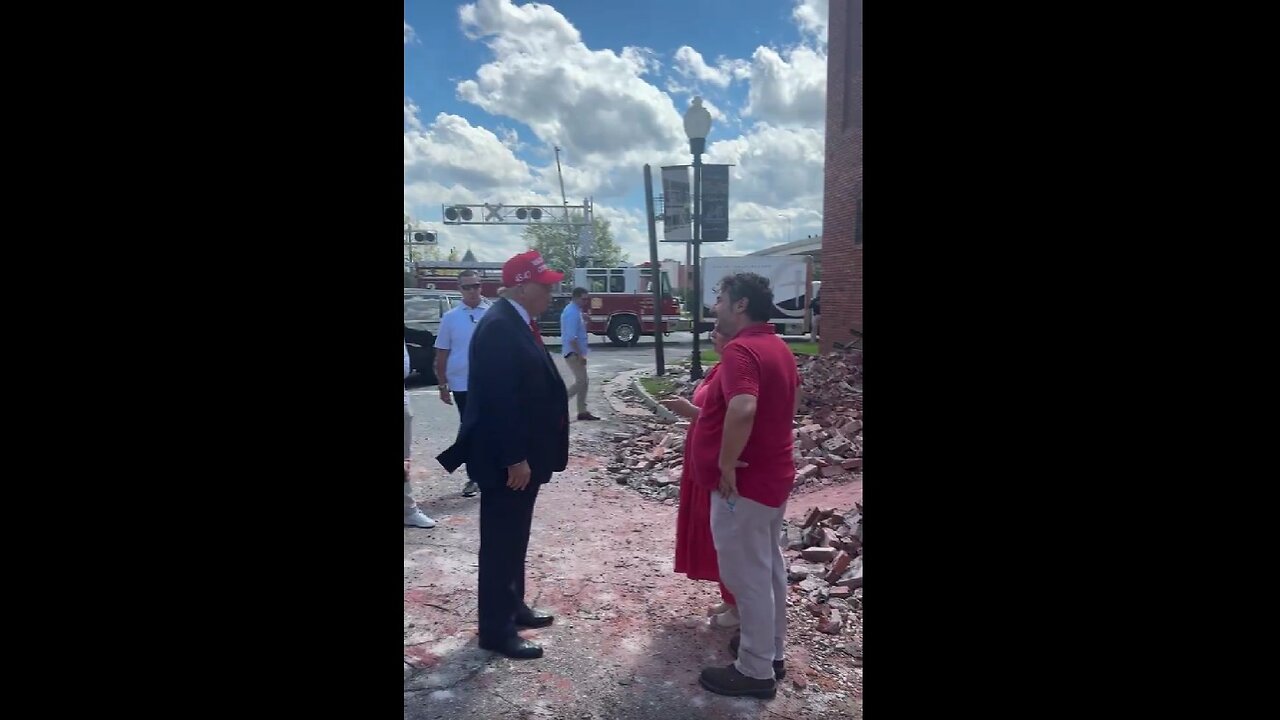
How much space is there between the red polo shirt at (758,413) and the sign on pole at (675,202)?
19.3ft

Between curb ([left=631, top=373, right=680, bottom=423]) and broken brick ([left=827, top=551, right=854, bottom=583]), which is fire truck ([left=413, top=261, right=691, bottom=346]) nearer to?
curb ([left=631, top=373, right=680, bottom=423])

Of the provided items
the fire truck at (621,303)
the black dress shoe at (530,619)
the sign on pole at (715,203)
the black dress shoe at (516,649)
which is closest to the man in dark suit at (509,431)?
the black dress shoe at (516,649)

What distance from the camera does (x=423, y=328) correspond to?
12.1m

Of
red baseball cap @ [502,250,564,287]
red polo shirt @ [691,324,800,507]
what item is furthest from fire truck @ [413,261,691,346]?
red polo shirt @ [691,324,800,507]

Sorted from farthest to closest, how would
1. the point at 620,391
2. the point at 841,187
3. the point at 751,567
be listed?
the point at 841,187 → the point at 620,391 → the point at 751,567

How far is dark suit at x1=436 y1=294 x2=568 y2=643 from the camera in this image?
3.01 m

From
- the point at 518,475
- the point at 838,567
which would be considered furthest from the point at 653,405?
the point at 518,475

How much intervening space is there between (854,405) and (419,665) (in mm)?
6801

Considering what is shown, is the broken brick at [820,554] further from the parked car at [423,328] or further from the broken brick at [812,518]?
the parked car at [423,328]

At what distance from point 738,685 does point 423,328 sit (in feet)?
33.7

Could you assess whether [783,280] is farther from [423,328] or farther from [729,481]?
[729,481]

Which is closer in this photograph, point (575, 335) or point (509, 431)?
point (509, 431)

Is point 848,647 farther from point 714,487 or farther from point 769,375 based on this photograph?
point 769,375

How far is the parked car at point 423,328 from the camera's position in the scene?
11547 millimetres
